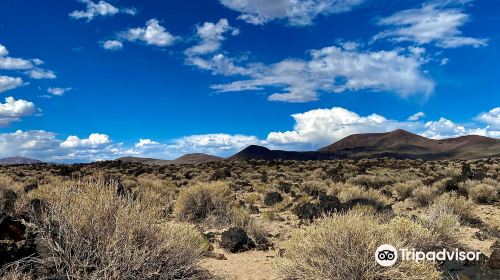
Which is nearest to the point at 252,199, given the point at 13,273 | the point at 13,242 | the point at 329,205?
the point at 329,205

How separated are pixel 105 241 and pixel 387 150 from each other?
5818 inches

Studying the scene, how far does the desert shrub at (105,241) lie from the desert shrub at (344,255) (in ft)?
6.18

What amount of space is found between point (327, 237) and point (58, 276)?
13.7 feet

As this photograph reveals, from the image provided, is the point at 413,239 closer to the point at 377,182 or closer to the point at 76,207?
the point at 76,207

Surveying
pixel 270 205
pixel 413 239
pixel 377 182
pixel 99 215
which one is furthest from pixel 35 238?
pixel 377 182

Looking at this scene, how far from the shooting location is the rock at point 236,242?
1113 centimetres

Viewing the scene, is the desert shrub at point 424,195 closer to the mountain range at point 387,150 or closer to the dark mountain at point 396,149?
the mountain range at point 387,150

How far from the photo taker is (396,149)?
146 m

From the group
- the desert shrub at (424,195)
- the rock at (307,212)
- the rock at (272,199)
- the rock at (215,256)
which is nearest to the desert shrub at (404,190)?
the desert shrub at (424,195)

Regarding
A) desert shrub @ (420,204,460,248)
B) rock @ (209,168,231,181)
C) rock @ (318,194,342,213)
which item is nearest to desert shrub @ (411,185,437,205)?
rock @ (318,194,342,213)

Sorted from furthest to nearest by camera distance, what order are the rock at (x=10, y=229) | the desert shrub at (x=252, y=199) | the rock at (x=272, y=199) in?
1. the desert shrub at (x=252, y=199)
2. the rock at (x=272, y=199)
3. the rock at (x=10, y=229)

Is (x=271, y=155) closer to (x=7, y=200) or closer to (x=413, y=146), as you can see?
(x=413, y=146)

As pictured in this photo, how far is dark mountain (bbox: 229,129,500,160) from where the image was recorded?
124 meters

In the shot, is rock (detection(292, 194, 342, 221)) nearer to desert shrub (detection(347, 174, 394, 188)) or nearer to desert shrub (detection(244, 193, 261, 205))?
desert shrub (detection(244, 193, 261, 205))
